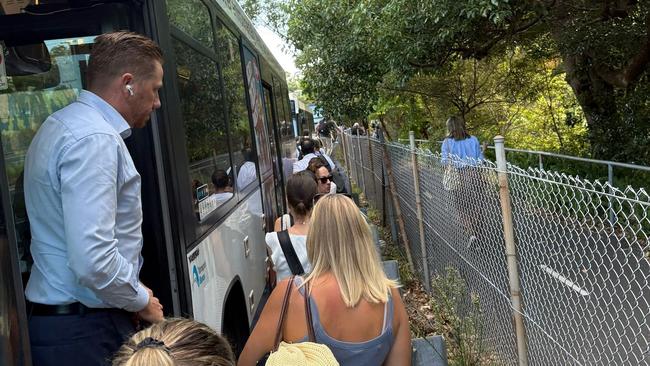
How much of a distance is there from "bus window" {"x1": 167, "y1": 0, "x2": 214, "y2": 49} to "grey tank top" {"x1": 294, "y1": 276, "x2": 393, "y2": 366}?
1.72 meters

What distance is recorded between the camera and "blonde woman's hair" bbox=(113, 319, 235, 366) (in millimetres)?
1428

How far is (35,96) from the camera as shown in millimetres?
2998

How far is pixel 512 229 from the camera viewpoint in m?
3.48

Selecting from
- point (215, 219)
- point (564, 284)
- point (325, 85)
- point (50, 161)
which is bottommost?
point (564, 284)

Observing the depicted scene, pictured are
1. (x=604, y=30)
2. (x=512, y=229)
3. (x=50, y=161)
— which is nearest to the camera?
(x=50, y=161)

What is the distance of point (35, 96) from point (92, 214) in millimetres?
1371

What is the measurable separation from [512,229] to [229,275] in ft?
5.99

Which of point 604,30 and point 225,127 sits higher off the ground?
point 604,30

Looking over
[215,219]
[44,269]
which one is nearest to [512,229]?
[215,219]

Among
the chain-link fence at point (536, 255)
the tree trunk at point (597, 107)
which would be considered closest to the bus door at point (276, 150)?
the chain-link fence at point (536, 255)

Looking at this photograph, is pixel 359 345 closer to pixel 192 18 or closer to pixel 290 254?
pixel 290 254

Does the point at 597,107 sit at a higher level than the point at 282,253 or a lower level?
higher

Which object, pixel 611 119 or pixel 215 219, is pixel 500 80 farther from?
pixel 215 219

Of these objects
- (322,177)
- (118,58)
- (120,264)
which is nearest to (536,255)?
(120,264)
